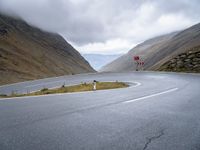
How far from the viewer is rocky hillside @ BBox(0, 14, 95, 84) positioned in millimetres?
78856

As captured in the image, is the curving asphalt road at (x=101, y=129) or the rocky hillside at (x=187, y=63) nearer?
the curving asphalt road at (x=101, y=129)

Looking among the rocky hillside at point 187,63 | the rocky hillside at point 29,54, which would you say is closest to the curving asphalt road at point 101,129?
the rocky hillside at point 187,63

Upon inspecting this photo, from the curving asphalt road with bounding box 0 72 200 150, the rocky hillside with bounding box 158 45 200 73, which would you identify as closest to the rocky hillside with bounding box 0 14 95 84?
the rocky hillside with bounding box 158 45 200 73

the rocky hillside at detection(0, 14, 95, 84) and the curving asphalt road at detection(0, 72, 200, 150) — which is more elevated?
the rocky hillside at detection(0, 14, 95, 84)

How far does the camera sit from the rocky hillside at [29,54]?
7886 cm

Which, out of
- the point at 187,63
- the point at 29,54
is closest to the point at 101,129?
the point at 187,63

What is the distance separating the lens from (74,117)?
7.07 m

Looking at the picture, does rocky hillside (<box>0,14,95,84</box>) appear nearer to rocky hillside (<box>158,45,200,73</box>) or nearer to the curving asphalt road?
rocky hillside (<box>158,45,200,73</box>)

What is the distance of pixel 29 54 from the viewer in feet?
326

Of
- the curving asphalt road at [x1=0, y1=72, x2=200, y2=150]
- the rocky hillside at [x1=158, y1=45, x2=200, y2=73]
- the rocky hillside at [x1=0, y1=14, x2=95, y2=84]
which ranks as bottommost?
the curving asphalt road at [x1=0, y1=72, x2=200, y2=150]

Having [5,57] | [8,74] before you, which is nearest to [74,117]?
[8,74]

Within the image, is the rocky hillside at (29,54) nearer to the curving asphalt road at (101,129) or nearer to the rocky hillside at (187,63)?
the rocky hillside at (187,63)

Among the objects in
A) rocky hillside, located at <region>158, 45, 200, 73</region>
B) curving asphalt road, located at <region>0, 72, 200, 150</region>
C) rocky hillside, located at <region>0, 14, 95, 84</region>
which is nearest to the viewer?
curving asphalt road, located at <region>0, 72, 200, 150</region>

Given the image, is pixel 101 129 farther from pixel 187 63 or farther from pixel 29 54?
pixel 29 54
